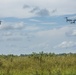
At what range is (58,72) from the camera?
27172 mm

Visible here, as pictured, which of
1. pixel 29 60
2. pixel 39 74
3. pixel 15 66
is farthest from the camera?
pixel 29 60

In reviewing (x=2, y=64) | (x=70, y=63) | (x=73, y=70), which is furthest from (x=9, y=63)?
(x=73, y=70)

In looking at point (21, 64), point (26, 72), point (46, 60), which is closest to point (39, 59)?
point (46, 60)

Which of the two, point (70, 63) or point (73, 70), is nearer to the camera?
point (73, 70)

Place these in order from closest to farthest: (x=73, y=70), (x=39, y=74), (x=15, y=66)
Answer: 1. (x=39, y=74)
2. (x=73, y=70)
3. (x=15, y=66)

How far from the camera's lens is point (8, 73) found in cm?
2825

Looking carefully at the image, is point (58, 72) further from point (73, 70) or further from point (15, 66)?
point (15, 66)

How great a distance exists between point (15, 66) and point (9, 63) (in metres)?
1.91

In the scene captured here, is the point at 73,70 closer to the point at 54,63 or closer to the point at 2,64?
the point at 54,63

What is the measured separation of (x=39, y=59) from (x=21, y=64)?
10.7 feet

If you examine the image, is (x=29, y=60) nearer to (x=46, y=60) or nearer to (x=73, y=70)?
(x=46, y=60)

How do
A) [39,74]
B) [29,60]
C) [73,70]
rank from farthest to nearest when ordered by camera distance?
[29,60] < [73,70] < [39,74]

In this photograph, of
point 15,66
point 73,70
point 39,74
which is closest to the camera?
point 39,74

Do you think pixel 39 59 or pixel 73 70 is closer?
pixel 73 70
